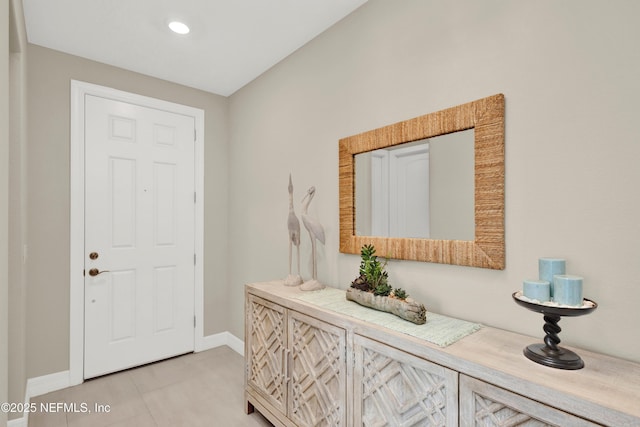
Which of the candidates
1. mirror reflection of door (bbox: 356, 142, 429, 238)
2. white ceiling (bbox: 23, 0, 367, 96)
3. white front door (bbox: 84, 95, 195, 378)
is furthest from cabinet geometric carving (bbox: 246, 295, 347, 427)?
white ceiling (bbox: 23, 0, 367, 96)

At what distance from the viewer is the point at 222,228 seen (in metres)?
3.39

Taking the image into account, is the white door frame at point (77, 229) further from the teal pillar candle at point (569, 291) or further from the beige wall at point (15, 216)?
the teal pillar candle at point (569, 291)

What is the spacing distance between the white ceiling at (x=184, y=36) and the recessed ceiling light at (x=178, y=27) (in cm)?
4

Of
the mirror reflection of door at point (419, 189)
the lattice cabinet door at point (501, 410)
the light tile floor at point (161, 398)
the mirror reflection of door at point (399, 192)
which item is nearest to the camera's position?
the lattice cabinet door at point (501, 410)

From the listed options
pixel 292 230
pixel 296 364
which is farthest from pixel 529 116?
pixel 296 364

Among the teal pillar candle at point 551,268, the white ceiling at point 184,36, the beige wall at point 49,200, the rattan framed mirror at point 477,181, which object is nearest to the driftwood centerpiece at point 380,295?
the rattan framed mirror at point 477,181

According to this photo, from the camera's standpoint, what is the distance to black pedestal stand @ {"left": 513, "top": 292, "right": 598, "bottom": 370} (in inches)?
38.0

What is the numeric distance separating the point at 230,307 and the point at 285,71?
7.60 ft

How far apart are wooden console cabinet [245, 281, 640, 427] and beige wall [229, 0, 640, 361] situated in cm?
21

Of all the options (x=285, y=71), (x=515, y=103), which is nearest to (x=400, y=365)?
(x=515, y=103)

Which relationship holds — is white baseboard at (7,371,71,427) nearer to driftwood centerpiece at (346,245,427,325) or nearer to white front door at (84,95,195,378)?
white front door at (84,95,195,378)

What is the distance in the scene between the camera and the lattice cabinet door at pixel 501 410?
2.87ft

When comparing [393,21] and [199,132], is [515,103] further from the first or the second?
[199,132]

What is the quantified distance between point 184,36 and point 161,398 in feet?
8.46
